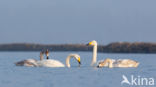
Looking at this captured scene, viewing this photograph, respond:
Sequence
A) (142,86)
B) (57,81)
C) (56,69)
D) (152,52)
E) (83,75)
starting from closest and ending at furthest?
(142,86), (57,81), (83,75), (56,69), (152,52)

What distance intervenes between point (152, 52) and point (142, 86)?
1617 inches

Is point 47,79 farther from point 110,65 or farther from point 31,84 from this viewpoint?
point 110,65

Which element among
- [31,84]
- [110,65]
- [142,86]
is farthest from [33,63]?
[142,86]

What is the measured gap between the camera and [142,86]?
14391mm

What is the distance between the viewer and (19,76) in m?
17.8

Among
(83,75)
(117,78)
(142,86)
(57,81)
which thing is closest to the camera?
(142,86)

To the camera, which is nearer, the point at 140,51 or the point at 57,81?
the point at 57,81

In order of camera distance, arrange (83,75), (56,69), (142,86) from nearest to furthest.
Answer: (142,86) → (83,75) → (56,69)

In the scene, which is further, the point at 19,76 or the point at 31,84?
the point at 19,76

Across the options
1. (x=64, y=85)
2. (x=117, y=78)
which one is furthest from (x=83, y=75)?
(x=64, y=85)

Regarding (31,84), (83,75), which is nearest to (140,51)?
(83,75)

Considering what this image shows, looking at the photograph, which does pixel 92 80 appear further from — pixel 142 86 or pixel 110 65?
pixel 110 65

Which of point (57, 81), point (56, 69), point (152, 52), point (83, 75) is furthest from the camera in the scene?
point (152, 52)

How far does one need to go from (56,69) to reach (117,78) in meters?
4.53
